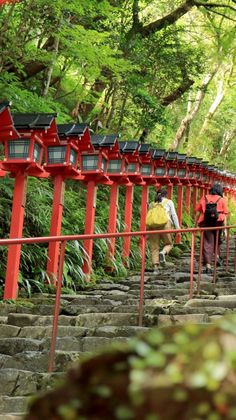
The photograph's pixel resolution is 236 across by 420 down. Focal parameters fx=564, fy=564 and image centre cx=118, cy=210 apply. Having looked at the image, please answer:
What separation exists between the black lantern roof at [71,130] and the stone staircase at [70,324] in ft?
8.25

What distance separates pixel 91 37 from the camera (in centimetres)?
1080

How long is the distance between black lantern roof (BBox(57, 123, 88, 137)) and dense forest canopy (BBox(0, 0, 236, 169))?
1.96 meters

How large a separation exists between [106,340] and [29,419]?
4290mm

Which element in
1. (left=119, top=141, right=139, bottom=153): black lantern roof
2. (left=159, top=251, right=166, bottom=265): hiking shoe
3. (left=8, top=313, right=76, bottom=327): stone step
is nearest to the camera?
(left=8, top=313, right=76, bottom=327): stone step

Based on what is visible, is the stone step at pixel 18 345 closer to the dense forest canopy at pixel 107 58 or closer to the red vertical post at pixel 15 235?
the red vertical post at pixel 15 235

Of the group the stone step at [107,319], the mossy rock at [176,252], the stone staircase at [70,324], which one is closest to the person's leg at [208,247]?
the stone staircase at [70,324]

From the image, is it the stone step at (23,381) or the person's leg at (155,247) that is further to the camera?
the person's leg at (155,247)

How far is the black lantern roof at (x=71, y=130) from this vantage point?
8867mm

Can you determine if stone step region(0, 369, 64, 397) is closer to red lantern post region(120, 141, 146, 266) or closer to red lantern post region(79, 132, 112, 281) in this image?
red lantern post region(79, 132, 112, 281)

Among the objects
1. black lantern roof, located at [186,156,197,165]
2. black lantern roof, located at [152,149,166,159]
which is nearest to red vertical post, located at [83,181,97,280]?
black lantern roof, located at [152,149,166,159]

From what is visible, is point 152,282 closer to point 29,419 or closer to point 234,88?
point 29,419

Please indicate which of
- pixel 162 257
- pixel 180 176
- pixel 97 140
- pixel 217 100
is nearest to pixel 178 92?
pixel 180 176

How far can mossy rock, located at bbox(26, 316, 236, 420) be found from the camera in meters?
0.82

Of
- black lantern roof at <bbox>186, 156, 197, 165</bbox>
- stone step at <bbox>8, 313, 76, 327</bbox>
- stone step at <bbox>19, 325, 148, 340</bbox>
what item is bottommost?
stone step at <bbox>19, 325, 148, 340</bbox>
